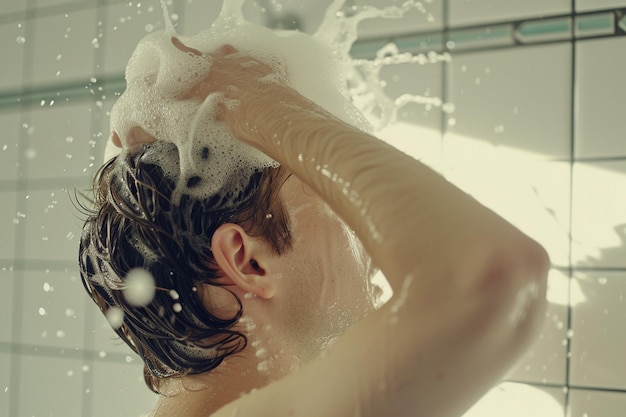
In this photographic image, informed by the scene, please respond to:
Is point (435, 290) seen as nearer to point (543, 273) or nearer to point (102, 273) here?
point (543, 273)

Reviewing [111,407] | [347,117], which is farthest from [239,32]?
[111,407]

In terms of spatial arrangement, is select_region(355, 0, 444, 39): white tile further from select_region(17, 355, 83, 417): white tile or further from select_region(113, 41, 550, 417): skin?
select_region(17, 355, 83, 417): white tile

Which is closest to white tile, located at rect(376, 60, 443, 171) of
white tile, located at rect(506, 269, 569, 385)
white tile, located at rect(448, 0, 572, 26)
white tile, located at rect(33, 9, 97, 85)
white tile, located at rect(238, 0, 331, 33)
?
white tile, located at rect(448, 0, 572, 26)

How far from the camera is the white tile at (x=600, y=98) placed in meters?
1.24

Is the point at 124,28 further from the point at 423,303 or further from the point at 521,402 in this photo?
the point at 423,303

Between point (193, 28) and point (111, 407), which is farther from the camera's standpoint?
point (111, 407)

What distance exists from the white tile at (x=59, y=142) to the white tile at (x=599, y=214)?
1.24 meters

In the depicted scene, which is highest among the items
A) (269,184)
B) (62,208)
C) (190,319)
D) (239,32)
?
(239,32)

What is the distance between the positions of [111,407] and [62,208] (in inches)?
21.9

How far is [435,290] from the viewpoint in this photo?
1.54 feet

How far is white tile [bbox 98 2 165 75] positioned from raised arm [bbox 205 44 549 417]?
4.52 ft

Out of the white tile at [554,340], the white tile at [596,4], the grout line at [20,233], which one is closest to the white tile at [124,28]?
the grout line at [20,233]

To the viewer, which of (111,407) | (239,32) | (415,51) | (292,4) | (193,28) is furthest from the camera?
(111,407)

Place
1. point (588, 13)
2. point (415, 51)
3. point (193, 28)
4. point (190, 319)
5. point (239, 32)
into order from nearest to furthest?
1. point (190, 319)
2. point (239, 32)
3. point (588, 13)
4. point (415, 51)
5. point (193, 28)
